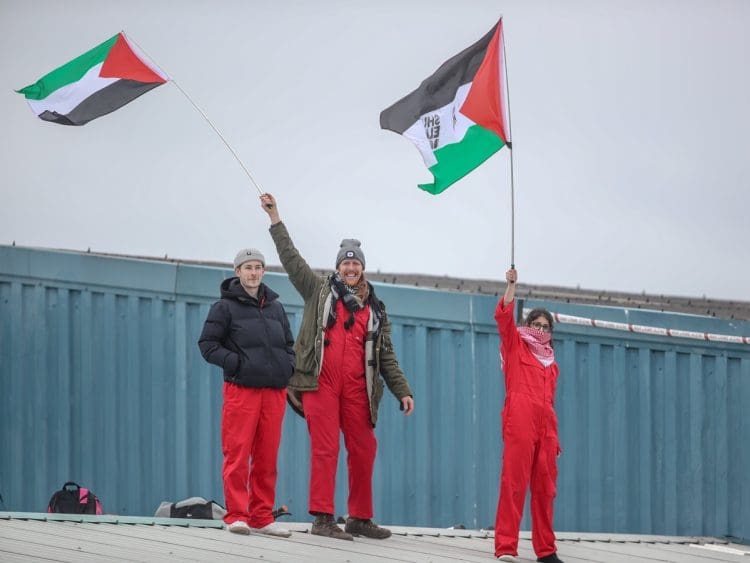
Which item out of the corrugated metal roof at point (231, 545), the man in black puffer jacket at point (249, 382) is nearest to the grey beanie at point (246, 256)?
the man in black puffer jacket at point (249, 382)

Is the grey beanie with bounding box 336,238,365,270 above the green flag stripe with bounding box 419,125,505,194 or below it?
below

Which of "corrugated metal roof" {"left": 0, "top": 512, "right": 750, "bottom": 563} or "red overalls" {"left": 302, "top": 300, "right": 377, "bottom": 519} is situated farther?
"red overalls" {"left": 302, "top": 300, "right": 377, "bottom": 519}

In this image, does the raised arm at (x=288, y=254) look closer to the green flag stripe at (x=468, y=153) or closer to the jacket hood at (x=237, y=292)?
the jacket hood at (x=237, y=292)

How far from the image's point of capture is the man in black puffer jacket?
7.41 meters

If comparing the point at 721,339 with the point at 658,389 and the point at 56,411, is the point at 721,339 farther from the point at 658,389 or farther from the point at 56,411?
the point at 56,411

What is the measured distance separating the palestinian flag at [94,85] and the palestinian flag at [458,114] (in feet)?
5.37

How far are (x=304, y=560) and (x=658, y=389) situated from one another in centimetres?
529

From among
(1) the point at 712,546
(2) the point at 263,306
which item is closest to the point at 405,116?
(2) the point at 263,306

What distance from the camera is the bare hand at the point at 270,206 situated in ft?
24.9

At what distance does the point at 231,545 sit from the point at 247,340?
1159 millimetres

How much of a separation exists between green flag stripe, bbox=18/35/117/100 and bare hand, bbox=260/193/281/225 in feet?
6.08

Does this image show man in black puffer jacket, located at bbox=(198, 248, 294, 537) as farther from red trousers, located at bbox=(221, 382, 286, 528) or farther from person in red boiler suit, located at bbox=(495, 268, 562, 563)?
person in red boiler suit, located at bbox=(495, 268, 562, 563)

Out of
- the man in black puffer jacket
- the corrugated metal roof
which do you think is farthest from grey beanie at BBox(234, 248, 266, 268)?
the corrugated metal roof

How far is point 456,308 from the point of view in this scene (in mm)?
11102
